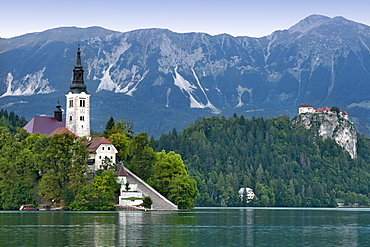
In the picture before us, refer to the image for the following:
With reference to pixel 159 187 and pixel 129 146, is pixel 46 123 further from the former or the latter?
pixel 159 187

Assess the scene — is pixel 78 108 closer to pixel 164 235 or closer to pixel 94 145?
pixel 94 145

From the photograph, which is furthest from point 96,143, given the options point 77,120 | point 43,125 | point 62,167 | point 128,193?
point 43,125

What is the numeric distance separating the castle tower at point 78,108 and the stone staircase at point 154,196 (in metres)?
23.8

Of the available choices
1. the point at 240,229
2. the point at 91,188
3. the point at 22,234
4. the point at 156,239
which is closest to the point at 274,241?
the point at 156,239

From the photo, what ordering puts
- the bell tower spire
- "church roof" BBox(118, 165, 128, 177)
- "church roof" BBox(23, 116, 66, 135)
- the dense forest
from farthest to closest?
1. "church roof" BBox(23, 116, 66, 135)
2. the bell tower spire
3. "church roof" BBox(118, 165, 128, 177)
4. the dense forest

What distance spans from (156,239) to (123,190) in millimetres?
73572

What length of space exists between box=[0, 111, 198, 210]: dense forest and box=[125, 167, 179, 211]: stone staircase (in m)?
2.32

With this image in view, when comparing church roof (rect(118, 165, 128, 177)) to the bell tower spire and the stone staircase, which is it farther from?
the bell tower spire

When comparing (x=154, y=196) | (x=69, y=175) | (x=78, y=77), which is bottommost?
(x=154, y=196)

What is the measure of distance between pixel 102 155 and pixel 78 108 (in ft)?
68.4

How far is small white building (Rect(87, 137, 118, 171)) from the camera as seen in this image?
5738 inches

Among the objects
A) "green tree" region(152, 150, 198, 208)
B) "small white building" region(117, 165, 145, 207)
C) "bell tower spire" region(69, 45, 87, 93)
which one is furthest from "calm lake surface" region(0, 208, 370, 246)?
"bell tower spire" region(69, 45, 87, 93)

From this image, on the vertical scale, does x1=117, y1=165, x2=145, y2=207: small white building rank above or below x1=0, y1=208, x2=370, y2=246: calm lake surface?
above

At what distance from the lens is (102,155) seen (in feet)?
481
